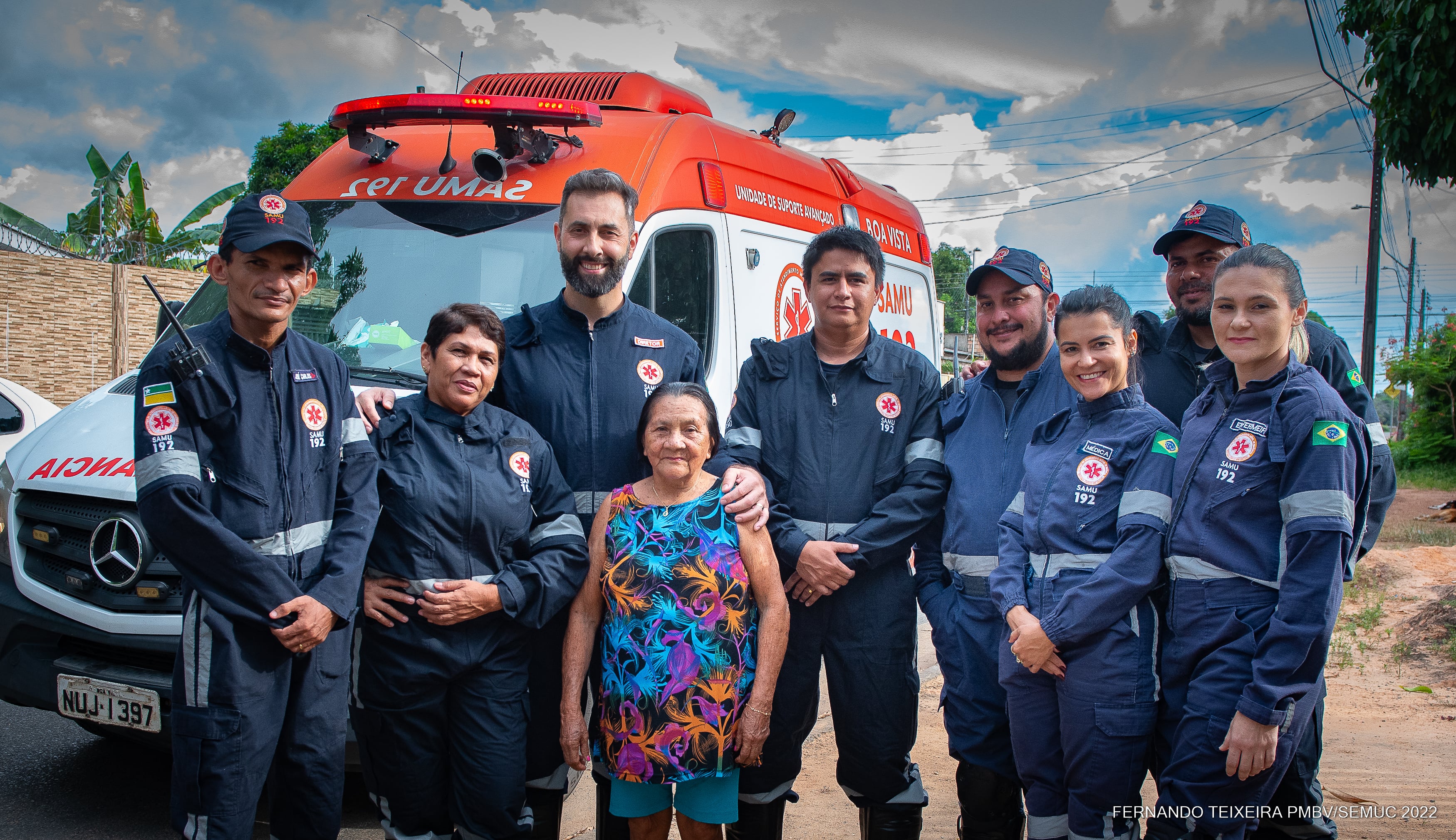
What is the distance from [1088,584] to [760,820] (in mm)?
1303

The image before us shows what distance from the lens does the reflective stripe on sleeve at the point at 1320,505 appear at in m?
2.26

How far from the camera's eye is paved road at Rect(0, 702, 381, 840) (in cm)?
352

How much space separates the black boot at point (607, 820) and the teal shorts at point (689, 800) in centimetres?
30

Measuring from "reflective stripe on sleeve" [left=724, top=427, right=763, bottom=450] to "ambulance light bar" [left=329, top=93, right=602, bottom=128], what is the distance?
62.3 inches

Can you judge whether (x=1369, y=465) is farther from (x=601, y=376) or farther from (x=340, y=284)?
(x=340, y=284)

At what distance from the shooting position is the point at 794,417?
320 centimetres

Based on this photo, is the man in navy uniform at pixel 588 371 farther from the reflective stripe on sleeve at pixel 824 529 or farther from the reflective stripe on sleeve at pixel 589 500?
the reflective stripe on sleeve at pixel 824 529

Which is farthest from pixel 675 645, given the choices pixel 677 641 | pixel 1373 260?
pixel 1373 260

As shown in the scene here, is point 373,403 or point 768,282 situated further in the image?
point 768,282

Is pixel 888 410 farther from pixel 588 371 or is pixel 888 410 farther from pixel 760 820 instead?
pixel 760 820

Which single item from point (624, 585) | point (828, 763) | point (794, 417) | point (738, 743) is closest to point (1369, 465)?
point (794, 417)

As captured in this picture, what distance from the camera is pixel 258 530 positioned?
255 cm

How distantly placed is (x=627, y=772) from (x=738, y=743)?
325 millimetres

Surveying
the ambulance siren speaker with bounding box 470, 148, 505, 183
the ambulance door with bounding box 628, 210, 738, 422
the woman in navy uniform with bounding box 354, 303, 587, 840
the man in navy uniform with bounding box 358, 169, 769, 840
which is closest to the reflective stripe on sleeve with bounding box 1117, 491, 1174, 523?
the man in navy uniform with bounding box 358, 169, 769, 840
